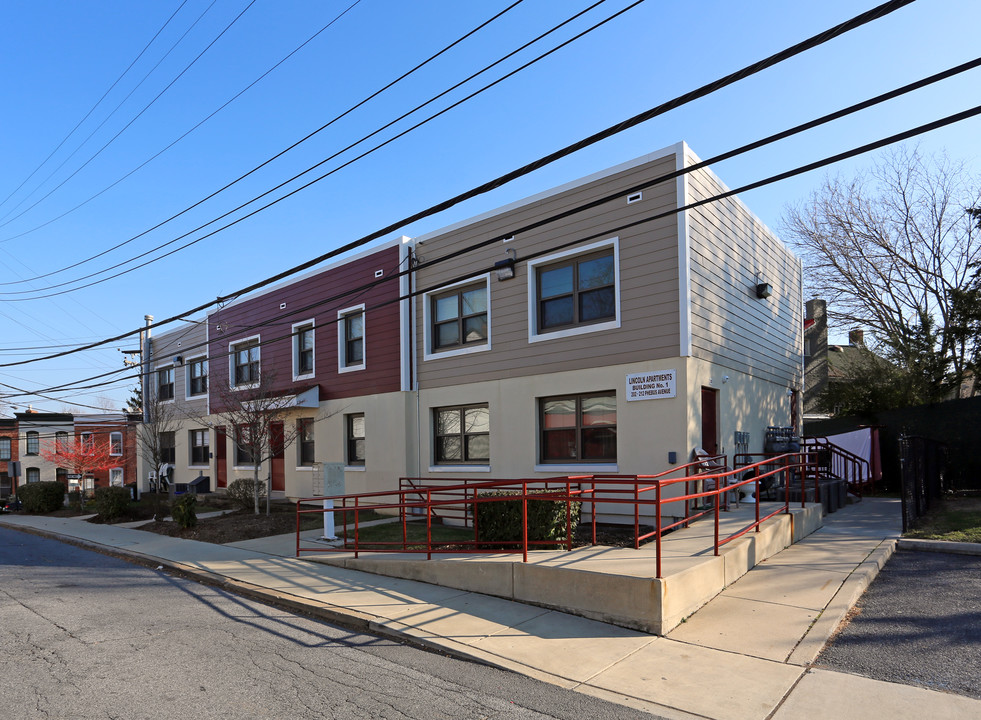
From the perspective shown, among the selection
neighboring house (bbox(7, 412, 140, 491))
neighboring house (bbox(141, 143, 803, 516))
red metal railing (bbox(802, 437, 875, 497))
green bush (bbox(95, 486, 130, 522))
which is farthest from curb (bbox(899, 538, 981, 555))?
neighboring house (bbox(7, 412, 140, 491))

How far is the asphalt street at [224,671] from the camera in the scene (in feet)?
16.7

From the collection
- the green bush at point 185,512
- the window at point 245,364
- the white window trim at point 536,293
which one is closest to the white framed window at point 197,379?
the window at point 245,364

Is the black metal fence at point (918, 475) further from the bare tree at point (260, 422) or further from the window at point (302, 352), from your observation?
the window at point (302, 352)

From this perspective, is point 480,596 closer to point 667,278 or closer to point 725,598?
point 725,598

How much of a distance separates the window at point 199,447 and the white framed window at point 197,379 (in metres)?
1.43

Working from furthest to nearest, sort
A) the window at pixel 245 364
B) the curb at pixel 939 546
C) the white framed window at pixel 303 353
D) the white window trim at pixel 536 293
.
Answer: the window at pixel 245 364, the white framed window at pixel 303 353, the white window trim at pixel 536 293, the curb at pixel 939 546

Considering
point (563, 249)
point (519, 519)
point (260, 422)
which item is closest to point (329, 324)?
point (260, 422)

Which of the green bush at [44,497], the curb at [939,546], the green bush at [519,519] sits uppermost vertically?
the green bush at [519,519]

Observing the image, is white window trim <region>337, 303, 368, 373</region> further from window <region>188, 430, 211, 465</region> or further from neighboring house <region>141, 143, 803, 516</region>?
window <region>188, 430, 211, 465</region>

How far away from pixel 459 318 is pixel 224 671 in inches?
418

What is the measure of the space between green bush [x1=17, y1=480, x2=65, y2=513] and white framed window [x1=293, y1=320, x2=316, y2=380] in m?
10.8

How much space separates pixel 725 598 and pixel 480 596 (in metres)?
2.89

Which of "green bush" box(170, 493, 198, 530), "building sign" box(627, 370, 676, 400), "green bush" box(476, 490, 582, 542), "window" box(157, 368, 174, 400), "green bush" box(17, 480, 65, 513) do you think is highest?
"window" box(157, 368, 174, 400)

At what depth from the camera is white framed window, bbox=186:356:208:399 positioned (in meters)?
24.6
